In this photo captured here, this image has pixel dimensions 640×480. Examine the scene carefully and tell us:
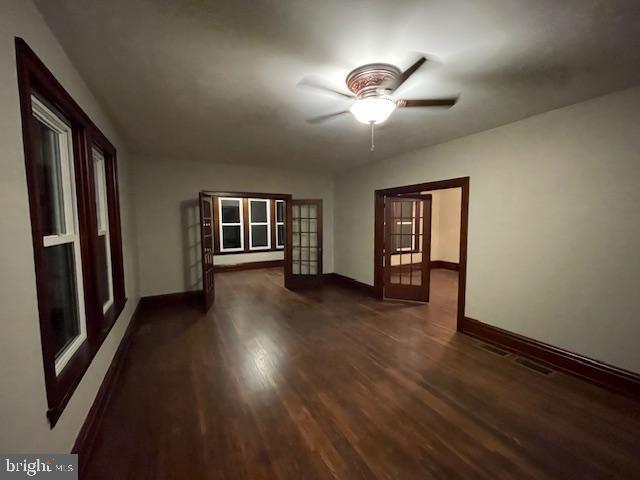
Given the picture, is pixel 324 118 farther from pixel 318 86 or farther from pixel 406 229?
pixel 406 229

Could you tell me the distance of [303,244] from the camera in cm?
595

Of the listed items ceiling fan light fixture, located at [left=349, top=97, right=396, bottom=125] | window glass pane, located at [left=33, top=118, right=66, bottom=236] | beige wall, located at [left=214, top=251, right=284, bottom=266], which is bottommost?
beige wall, located at [left=214, top=251, right=284, bottom=266]

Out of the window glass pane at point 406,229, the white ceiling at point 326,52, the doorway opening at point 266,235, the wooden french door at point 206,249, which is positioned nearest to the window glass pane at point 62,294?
the white ceiling at point 326,52

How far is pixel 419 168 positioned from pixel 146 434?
13.4 feet

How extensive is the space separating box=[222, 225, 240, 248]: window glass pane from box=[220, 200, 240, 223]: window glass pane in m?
0.21

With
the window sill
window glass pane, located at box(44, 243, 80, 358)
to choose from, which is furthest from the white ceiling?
the window sill

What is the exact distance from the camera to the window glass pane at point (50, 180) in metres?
1.59

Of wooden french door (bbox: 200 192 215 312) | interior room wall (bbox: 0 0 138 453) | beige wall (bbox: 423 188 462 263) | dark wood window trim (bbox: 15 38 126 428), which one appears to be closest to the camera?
interior room wall (bbox: 0 0 138 453)

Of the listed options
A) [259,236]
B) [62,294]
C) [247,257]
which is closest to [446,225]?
[259,236]

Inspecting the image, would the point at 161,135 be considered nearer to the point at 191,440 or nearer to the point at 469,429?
the point at 191,440

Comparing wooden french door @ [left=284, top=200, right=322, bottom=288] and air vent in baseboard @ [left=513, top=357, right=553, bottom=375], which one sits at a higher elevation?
wooden french door @ [left=284, top=200, right=322, bottom=288]

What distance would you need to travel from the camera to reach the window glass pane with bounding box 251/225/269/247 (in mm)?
8023

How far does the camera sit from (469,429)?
1.77 meters

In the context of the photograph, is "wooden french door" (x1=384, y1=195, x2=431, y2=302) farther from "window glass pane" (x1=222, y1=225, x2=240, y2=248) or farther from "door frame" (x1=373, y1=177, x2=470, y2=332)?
"window glass pane" (x1=222, y1=225, x2=240, y2=248)
